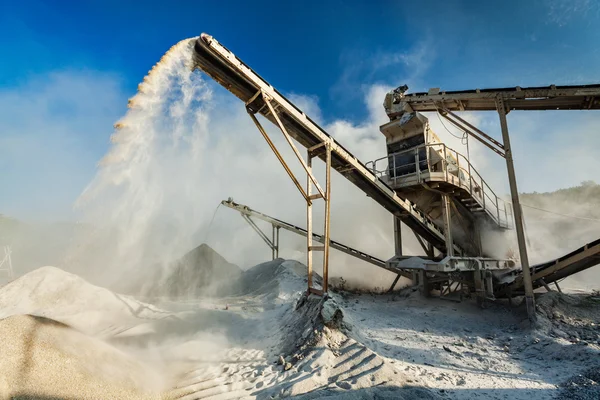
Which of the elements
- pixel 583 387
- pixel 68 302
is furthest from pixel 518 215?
pixel 68 302

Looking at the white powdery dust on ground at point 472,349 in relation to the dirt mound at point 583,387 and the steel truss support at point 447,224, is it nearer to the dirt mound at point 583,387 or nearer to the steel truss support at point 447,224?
the dirt mound at point 583,387

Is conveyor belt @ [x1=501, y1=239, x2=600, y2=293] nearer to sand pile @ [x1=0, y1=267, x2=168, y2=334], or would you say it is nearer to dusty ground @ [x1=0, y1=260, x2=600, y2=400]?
dusty ground @ [x1=0, y1=260, x2=600, y2=400]

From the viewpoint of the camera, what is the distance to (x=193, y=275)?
566 inches

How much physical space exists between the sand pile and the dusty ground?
0.03 metres

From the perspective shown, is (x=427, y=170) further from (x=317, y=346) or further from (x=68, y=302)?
(x=68, y=302)

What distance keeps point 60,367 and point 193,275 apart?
10.8 meters

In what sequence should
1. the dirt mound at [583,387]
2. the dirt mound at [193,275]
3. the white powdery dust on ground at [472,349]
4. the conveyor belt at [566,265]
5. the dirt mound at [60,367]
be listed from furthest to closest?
the dirt mound at [193,275] → the conveyor belt at [566,265] → the white powdery dust on ground at [472,349] → the dirt mound at [583,387] → the dirt mound at [60,367]

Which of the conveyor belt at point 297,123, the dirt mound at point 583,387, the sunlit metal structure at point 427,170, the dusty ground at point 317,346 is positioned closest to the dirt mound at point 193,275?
the dusty ground at point 317,346

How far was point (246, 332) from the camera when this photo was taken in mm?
6930

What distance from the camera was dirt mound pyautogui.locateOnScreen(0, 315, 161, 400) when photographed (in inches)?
138

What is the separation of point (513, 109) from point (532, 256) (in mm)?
12883

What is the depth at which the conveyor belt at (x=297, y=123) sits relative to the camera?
5902 millimetres

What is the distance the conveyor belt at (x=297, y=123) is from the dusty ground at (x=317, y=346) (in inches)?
127

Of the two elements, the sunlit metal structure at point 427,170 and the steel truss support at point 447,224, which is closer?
the sunlit metal structure at point 427,170
